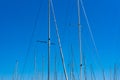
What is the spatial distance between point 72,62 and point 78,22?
6.84m

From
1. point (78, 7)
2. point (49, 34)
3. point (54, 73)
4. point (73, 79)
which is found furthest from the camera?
point (54, 73)

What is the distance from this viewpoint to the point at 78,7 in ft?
100

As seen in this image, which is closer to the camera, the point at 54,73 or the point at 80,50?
the point at 80,50

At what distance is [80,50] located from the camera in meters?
28.9

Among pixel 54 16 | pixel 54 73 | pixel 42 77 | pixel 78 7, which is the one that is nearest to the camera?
pixel 54 16

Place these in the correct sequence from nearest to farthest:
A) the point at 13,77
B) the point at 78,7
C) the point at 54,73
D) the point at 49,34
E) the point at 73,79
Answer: the point at 49,34 → the point at 78,7 → the point at 73,79 → the point at 54,73 → the point at 13,77

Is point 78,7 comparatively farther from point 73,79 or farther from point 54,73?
point 54,73

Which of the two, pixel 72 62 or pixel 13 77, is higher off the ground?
pixel 13 77

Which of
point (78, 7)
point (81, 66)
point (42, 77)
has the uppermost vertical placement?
point (42, 77)

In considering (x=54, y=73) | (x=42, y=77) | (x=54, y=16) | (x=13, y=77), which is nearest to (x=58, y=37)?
(x=54, y=16)

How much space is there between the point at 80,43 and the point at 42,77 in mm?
25858

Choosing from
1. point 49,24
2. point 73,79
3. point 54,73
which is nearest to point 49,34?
point 49,24

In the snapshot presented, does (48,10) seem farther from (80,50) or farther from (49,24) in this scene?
(80,50)

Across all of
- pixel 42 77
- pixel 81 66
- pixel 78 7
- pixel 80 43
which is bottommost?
pixel 81 66
